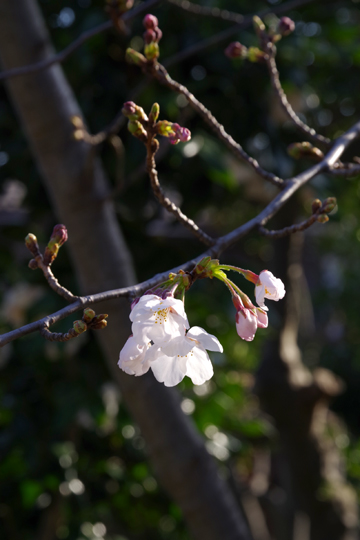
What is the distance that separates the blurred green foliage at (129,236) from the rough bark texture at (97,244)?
0.17m

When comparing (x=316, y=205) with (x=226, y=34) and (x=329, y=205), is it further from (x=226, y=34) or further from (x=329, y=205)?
(x=226, y=34)

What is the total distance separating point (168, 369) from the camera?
60cm

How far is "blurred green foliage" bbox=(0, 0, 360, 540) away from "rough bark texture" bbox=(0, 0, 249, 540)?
17 centimetres

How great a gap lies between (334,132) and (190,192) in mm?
1626

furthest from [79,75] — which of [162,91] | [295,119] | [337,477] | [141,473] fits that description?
[337,477]

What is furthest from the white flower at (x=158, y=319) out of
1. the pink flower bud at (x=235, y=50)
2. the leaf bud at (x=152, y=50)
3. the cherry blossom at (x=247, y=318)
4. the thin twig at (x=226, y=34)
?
the thin twig at (x=226, y=34)

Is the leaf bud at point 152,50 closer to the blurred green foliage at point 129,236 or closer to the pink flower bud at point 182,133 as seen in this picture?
the pink flower bud at point 182,133

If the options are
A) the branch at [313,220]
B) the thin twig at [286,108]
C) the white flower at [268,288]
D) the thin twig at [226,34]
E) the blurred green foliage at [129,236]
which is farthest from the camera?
the blurred green foliage at [129,236]

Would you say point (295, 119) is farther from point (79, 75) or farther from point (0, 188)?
point (0, 188)

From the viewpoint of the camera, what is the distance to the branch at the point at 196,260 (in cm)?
50

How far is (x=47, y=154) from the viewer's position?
1498 millimetres

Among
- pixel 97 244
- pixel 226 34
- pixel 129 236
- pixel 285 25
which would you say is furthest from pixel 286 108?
pixel 129 236

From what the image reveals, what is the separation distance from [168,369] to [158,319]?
111 millimetres

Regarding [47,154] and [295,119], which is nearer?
[295,119]
